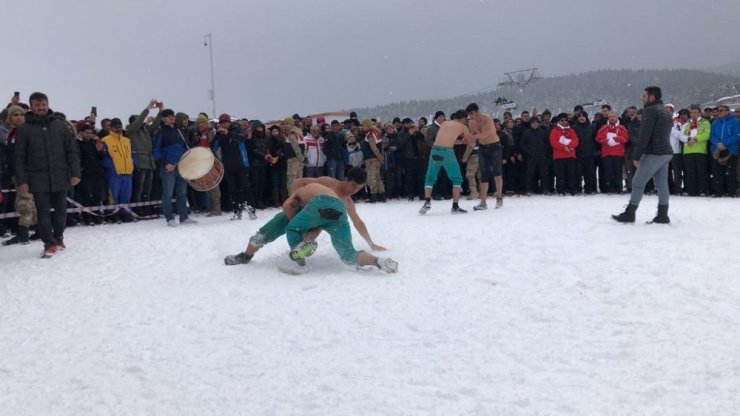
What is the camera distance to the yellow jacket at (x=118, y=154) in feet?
31.3

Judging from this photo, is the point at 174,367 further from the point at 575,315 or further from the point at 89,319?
the point at 575,315

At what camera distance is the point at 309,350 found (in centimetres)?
368

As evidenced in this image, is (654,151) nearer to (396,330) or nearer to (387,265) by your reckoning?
(387,265)

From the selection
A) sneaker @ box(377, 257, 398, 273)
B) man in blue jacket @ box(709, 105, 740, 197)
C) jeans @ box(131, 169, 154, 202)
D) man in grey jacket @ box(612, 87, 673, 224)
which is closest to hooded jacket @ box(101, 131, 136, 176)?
jeans @ box(131, 169, 154, 202)

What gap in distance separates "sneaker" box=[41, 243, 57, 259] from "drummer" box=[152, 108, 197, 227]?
92.9 inches

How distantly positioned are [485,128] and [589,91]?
10460cm

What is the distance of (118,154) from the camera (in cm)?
957

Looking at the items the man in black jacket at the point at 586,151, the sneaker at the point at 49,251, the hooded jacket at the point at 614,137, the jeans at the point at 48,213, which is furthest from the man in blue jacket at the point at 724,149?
the sneaker at the point at 49,251

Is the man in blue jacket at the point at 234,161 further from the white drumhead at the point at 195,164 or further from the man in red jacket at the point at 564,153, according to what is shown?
the man in red jacket at the point at 564,153

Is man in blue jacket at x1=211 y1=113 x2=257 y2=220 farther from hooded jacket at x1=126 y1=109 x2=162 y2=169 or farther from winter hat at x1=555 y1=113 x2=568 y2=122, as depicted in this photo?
winter hat at x1=555 y1=113 x2=568 y2=122

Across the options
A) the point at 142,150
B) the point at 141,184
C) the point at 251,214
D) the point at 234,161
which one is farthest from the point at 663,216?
the point at 141,184

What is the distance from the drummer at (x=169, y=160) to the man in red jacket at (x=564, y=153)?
7716 mm

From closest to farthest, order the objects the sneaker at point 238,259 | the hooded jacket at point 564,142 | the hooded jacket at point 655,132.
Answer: the sneaker at point 238,259, the hooded jacket at point 655,132, the hooded jacket at point 564,142

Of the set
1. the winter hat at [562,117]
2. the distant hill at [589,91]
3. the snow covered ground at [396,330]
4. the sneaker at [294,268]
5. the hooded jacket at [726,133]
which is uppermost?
the distant hill at [589,91]
